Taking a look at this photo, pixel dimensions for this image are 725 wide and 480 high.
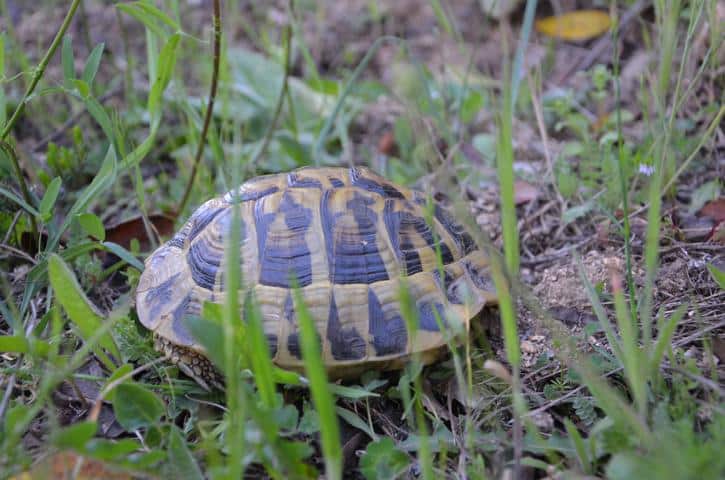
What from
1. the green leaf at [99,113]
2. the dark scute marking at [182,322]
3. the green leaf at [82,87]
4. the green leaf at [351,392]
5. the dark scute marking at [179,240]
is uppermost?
the green leaf at [82,87]

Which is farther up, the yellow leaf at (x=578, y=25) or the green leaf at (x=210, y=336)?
the yellow leaf at (x=578, y=25)

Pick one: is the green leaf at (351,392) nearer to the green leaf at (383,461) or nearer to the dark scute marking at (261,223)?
the green leaf at (383,461)

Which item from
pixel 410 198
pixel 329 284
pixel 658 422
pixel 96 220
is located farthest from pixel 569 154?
pixel 96 220

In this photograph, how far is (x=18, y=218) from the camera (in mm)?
Result: 2352

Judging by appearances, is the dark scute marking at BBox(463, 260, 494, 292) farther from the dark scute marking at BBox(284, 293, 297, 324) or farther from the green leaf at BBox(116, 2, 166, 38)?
the green leaf at BBox(116, 2, 166, 38)

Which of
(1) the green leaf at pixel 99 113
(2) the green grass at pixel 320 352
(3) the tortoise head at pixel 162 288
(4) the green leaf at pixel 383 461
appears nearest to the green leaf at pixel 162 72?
(2) the green grass at pixel 320 352

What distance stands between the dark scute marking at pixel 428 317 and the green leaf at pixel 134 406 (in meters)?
0.74

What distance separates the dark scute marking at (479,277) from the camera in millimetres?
2096

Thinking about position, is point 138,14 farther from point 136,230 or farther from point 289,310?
point 289,310

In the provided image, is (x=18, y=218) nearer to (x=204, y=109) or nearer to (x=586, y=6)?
(x=204, y=109)

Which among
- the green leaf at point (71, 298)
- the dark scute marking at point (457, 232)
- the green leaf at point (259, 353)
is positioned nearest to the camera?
the green leaf at point (259, 353)

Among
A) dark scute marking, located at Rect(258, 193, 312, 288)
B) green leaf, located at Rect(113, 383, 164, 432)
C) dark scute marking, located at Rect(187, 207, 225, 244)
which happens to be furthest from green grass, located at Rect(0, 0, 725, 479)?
dark scute marking, located at Rect(187, 207, 225, 244)

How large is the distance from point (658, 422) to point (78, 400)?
5.02 feet

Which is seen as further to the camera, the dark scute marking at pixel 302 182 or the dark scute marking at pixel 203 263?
the dark scute marking at pixel 302 182
